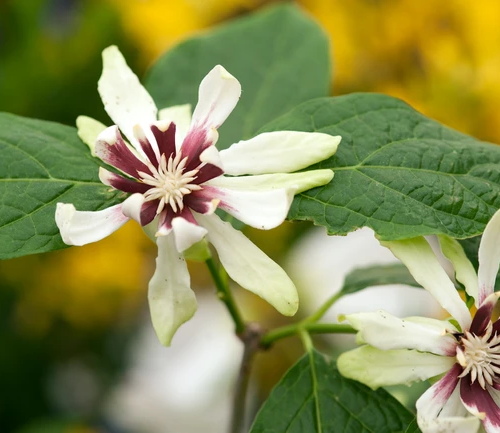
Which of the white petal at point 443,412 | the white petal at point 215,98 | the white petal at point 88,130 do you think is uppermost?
the white petal at point 215,98

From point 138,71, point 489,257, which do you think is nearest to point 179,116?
point 489,257

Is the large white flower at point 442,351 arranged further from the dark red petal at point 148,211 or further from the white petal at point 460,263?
the dark red petal at point 148,211

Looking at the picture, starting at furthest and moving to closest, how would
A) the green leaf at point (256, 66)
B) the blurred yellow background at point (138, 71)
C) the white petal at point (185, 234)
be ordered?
1. the blurred yellow background at point (138, 71)
2. the green leaf at point (256, 66)
3. the white petal at point (185, 234)

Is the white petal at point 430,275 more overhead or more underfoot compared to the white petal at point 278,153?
more underfoot

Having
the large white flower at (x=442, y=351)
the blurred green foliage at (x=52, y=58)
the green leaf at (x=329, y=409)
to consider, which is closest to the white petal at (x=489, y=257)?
the large white flower at (x=442, y=351)

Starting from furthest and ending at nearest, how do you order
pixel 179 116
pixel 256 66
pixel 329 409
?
pixel 256 66 → pixel 179 116 → pixel 329 409

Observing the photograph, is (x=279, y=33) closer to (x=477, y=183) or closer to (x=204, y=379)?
(x=477, y=183)

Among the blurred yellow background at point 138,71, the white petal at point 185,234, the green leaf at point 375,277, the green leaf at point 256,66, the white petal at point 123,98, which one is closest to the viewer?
the white petal at point 185,234

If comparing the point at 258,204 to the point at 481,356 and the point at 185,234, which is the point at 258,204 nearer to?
the point at 185,234
